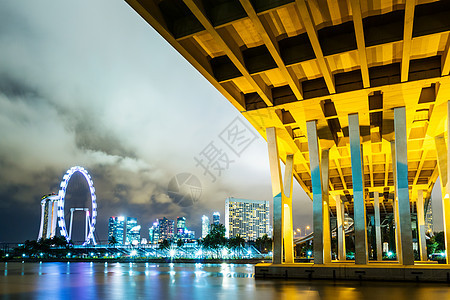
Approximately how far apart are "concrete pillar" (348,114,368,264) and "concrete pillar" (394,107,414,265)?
1.89 meters

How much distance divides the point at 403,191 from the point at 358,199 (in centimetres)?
245

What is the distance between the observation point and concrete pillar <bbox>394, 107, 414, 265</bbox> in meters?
18.7

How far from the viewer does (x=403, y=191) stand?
19297mm

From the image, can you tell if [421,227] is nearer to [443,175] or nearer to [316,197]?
[443,175]

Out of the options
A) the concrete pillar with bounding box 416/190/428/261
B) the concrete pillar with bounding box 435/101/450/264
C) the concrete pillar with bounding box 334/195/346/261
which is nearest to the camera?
the concrete pillar with bounding box 435/101/450/264

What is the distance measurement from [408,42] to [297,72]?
5979mm

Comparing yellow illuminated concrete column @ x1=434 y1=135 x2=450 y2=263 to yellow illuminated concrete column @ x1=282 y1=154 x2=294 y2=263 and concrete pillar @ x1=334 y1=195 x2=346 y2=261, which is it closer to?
yellow illuminated concrete column @ x1=282 y1=154 x2=294 y2=263

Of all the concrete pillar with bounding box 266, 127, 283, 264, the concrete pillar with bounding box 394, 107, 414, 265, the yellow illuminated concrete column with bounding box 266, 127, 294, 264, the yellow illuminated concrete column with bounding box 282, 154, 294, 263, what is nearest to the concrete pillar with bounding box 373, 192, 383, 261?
the yellow illuminated concrete column with bounding box 282, 154, 294, 263

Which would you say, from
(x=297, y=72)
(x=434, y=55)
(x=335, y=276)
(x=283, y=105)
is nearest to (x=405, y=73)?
(x=434, y=55)

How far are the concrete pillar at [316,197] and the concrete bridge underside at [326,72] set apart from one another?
0.20 feet

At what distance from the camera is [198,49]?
17141 millimetres

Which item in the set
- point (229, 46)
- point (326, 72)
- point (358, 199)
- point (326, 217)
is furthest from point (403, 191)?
point (229, 46)

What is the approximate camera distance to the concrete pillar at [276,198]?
22.2 m

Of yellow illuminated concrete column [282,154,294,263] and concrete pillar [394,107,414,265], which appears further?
yellow illuminated concrete column [282,154,294,263]
